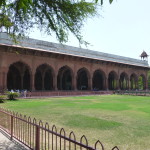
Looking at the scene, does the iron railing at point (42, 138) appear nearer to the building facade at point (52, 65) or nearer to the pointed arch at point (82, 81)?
the building facade at point (52, 65)

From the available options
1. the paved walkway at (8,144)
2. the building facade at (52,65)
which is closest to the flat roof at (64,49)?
the building facade at (52,65)

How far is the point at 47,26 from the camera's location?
25.7 ft

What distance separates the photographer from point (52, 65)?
26.8 meters

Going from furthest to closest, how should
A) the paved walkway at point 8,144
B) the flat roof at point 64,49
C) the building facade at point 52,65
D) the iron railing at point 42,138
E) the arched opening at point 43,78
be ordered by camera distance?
1. the arched opening at point 43,78
2. the building facade at point 52,65
3. the flat roof at point 64,49
4. the paved walkway at point 8,144
5. the iron railing at point 42,138

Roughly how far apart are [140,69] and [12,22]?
3803 centimetres

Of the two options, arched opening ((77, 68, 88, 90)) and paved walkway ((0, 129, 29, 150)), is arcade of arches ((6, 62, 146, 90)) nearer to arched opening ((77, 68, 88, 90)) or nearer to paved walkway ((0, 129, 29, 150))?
arched opening ((77, 68, 88, 90))

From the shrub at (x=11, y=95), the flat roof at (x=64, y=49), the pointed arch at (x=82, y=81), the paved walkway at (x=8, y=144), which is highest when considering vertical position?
the flat roof at (x=64, y=49)

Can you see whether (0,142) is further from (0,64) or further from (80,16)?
(0,64)

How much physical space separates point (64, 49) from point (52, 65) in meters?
3.18

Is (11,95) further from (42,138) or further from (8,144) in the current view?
(42,138)

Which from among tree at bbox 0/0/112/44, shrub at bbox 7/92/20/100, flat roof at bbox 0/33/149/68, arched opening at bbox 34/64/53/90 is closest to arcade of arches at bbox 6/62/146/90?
arched opening at bbox 34/64/53/90

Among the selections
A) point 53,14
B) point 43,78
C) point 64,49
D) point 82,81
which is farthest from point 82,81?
point 53,14

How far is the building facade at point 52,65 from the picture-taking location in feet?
74.7

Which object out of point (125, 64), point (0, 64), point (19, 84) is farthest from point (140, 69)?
point (0, 64)
